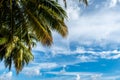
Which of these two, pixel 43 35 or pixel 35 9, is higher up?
pixel 35 9

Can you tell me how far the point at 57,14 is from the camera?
2109 cm

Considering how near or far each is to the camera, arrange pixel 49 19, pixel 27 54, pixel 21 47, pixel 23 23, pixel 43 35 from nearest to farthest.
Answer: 1. pixel 43 35
2. pixel 23 23
3. pixel 49 19
4. pixel 21 47
5. pixel 27 54

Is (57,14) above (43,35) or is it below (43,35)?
above

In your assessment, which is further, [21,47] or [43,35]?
[21,47]

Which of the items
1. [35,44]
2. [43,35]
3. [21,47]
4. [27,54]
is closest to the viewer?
[43,35]

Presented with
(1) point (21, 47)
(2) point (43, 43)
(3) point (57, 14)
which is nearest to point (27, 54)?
(1) point (21, 47)

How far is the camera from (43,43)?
1805 centimetres

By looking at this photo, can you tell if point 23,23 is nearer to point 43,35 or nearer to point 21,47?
point 43,35

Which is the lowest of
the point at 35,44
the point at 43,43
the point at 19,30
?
the point at 43,43

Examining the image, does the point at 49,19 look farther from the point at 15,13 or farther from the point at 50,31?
the point at 15,13

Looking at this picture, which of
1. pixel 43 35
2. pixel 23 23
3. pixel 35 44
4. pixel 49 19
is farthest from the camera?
pixel 35 44

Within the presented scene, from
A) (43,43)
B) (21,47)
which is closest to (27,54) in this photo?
(21,47)

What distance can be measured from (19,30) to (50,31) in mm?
1874

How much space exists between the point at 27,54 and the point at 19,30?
12045mm
